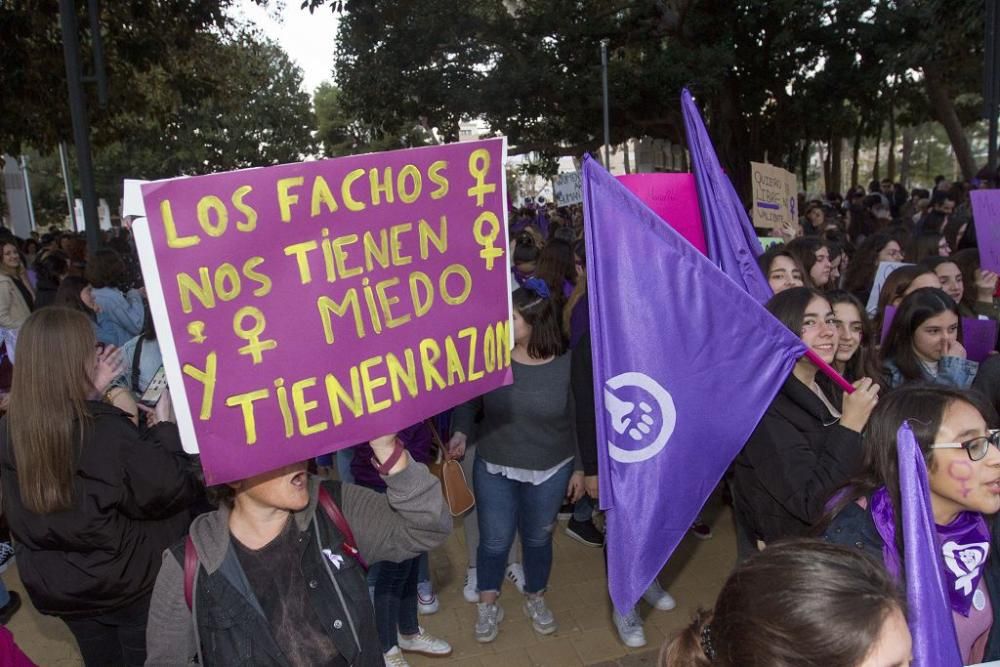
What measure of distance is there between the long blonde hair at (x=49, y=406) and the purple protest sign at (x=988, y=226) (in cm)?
441

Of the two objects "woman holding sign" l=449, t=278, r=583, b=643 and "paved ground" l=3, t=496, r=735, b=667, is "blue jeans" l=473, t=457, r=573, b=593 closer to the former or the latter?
"woman holding sign" l=449, t=278, r=583, b=643

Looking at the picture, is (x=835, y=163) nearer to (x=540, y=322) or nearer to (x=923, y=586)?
(x=540, y=322)

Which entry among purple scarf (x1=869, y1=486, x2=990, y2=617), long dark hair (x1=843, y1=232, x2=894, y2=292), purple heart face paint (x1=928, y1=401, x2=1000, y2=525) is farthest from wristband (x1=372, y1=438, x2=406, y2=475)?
long dark hair (x1=843, y1=232, x2=894, y2=292)

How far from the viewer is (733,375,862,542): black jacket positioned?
2639 mm

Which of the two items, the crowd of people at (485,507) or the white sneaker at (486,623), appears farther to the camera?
the white sneaker at (486,623)

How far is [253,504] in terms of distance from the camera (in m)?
2.21

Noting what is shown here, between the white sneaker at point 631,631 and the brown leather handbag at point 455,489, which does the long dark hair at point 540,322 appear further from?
the white sneaker at point 631,631

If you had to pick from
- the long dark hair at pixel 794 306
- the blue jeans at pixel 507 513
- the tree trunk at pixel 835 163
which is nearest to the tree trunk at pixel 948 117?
the tree trunk at pixel 835 163

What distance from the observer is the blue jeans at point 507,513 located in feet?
13.3

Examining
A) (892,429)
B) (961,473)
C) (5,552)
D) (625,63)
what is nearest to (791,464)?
(892,429)

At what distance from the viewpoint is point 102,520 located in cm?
275

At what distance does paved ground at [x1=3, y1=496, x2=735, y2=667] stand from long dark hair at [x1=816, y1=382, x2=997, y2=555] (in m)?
1.57

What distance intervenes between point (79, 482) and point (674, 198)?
282cm

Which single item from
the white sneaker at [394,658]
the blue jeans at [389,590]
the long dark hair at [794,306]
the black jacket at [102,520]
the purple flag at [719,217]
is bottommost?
the white sneaker at [394,658]
